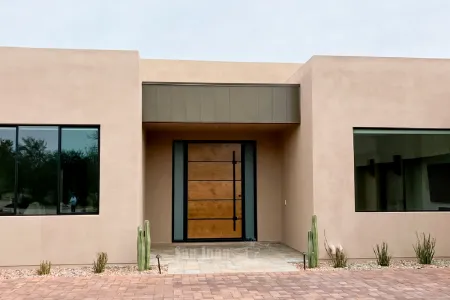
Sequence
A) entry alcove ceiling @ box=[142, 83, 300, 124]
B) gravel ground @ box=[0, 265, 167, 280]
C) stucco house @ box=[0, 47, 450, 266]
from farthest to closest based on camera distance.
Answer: entry alcove ceiling @ box=[142, 83, 300, 124], stucco house @ box=[0, 47, 450, 266], gravel ground @ box=[0, 265, 167, 280]

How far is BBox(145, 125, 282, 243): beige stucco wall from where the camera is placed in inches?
474

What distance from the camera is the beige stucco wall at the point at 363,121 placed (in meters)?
9.54

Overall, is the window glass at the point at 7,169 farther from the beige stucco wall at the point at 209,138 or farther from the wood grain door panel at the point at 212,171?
the wood grain door panel at the point at 212,171

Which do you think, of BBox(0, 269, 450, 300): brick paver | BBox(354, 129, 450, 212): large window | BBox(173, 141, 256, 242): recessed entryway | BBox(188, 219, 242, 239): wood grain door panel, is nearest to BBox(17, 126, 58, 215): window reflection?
BBox(0, 269, 450, 300): brick paver

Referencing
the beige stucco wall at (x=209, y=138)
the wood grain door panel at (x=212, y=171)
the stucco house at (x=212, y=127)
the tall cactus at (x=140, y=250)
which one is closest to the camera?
the tall cactus at (x=140, y=250)

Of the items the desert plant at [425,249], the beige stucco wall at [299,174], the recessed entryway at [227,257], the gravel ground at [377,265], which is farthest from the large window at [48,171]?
the desert plant at [425,249]

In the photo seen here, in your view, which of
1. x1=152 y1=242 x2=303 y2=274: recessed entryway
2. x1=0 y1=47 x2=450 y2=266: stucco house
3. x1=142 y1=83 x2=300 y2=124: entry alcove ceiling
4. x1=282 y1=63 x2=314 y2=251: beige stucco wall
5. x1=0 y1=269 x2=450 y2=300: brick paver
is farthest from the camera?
Answer: x1=142 y1=83 x2=300 y2=124: entry alcove ceiling

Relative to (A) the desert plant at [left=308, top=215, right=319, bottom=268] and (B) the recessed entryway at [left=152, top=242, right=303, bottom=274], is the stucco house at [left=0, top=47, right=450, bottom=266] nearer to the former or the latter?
(A) the desert plant at [left=308, top=215, right=319, bottom=268]

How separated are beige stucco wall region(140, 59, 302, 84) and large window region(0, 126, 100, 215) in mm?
4149

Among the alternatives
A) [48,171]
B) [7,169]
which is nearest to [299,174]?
[48,171]

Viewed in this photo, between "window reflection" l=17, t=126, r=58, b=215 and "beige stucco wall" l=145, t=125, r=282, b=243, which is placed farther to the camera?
"beige stucco wall" l=145, t=125, r=282, b=243

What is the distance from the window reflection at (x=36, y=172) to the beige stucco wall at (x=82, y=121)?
208 mm

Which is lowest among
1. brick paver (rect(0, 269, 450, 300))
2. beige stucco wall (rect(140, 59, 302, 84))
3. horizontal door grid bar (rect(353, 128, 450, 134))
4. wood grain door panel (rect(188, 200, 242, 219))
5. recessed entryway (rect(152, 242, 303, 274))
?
brick paver (rect(0, 269, 450, 300))

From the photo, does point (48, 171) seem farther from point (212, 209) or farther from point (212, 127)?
point (212, 209)
